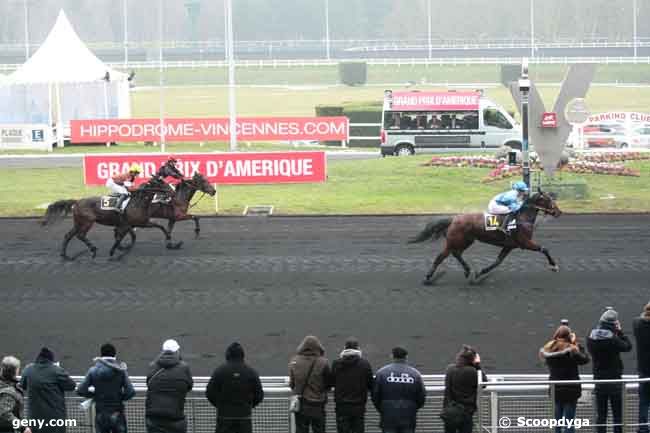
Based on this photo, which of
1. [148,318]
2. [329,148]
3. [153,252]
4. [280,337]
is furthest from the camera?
[329,148]

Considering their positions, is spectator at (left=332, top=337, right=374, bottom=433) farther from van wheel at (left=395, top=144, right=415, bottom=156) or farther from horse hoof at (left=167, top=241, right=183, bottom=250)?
van wheel at (left=395, top=144, right=415, bottom=156)

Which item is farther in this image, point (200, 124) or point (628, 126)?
point (200, 124)

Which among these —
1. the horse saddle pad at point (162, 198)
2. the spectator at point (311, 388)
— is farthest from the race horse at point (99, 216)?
the spectator at point (311, 388)

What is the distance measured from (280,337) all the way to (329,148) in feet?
72.1

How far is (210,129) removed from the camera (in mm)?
34906

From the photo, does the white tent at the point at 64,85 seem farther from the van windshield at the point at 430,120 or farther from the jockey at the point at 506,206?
the jockey at the point at 506,206

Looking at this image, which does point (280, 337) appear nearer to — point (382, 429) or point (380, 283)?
point (380, 283)

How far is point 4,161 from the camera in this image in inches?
1284

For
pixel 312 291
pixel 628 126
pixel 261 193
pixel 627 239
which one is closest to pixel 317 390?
pixel 312 291

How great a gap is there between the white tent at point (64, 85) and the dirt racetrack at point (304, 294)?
54.6 feet

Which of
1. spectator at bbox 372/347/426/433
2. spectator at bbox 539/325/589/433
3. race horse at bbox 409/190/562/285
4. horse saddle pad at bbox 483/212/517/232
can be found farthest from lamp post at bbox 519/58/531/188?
spectator at bbox 372/347/426/433

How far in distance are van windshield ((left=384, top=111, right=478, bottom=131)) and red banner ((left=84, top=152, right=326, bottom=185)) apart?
7.02 m

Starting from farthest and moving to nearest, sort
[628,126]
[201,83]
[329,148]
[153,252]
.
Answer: [201,83] → [329,148] → [628,126] → [153,252]

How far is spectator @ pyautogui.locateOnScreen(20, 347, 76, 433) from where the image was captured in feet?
25.7
